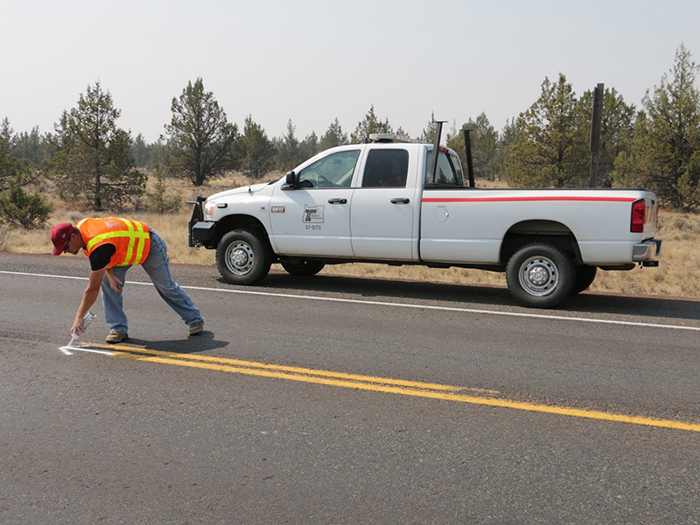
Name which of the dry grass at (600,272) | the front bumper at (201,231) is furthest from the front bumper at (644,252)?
the front bumper at (201,231)

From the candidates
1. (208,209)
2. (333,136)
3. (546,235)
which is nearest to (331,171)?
(208,209)

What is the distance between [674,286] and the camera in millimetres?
11938

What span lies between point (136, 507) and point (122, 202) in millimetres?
33470

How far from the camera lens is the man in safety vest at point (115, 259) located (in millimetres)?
6016

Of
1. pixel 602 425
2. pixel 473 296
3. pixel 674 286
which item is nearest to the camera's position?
pixel 602 425

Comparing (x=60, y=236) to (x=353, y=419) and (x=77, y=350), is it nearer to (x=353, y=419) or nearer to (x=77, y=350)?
(x=77, y=350)

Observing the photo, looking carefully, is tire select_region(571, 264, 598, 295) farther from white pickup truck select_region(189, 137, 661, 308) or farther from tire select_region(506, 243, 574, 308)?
tire select_region(506, 243, 574, 308)

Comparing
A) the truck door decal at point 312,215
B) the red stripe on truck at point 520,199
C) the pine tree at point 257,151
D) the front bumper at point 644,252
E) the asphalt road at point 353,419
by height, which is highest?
the pine tree at point 257,151

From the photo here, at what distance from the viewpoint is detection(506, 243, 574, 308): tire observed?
8664 mm

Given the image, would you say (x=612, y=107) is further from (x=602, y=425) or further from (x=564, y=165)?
(x=602, y=425)

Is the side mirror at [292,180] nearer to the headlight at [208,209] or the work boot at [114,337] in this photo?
the headlight at [208,209]

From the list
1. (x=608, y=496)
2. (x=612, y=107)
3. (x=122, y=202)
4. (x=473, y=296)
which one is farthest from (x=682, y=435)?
(x=612, y=107)

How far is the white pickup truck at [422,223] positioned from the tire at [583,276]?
0.01 meters

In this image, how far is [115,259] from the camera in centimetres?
Answer: 642
